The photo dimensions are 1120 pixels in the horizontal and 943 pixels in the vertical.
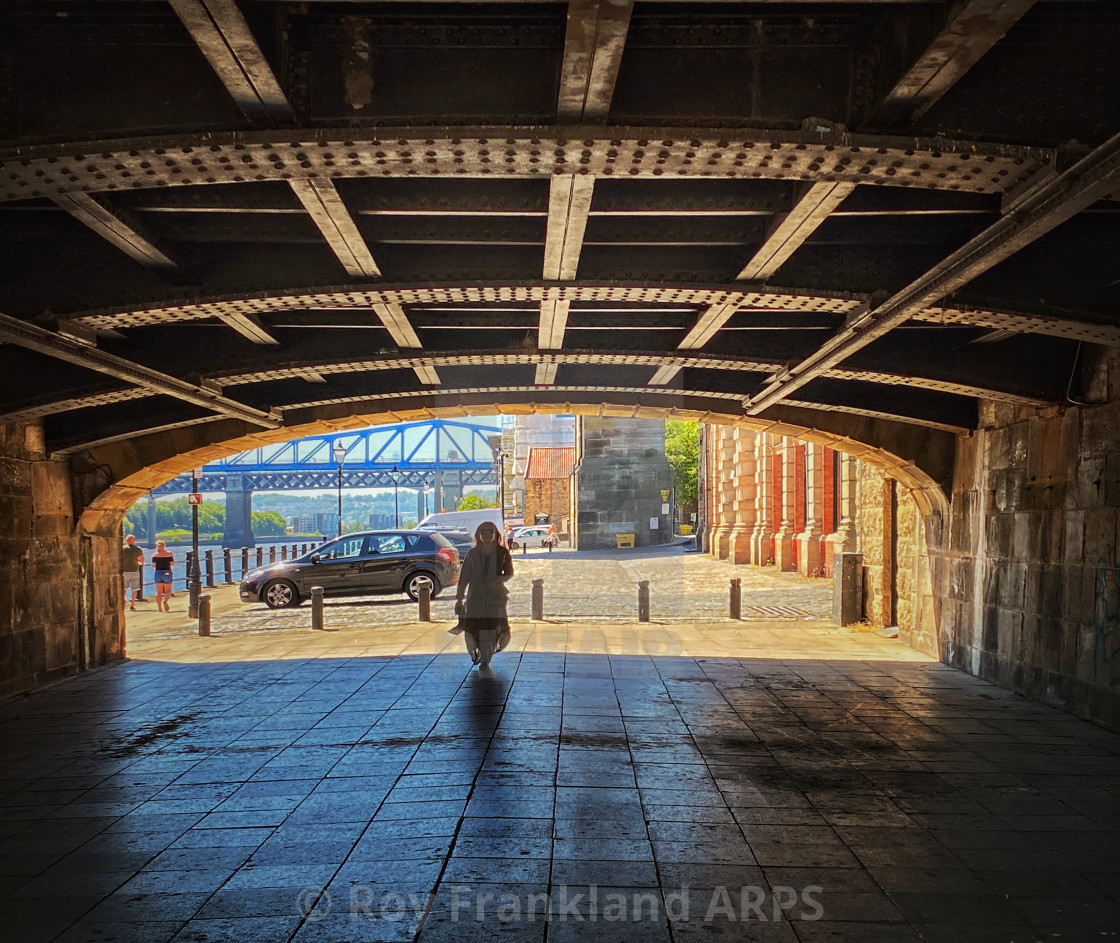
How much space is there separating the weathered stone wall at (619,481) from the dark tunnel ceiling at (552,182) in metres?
46.4

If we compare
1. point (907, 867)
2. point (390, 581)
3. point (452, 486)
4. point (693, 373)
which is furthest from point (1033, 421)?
point (452, 486)

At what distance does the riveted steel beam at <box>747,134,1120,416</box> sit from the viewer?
16.2ft

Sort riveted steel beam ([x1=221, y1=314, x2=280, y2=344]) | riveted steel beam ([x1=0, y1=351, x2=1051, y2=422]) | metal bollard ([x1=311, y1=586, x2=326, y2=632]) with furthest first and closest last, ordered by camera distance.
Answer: metal bollard ([x1=311, y1=586, x2=326, y2=632])
riveted steel beam ([x1=0, y1=351, x2=1051, y2=422])
riveted steel beam ([x1=221, y1=314, x2=280, y2=344])

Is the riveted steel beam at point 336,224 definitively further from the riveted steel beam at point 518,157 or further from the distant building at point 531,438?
the distant building at point 531,438

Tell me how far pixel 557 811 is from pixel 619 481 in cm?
5167

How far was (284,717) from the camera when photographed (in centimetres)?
975

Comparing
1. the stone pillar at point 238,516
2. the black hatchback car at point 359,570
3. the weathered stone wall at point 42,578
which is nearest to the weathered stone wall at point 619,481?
the stone pillar at point 238,516

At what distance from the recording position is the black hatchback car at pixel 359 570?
71.6ft

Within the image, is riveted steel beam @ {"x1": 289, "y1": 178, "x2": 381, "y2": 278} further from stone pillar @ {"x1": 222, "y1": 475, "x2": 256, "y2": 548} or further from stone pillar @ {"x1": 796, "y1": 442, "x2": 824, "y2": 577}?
stone pillar @ {"x1": 222, "y1": 475, "x2": 256, "y2": 548}

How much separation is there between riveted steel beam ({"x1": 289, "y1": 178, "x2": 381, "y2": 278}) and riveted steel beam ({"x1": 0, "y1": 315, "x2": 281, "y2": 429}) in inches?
92.6

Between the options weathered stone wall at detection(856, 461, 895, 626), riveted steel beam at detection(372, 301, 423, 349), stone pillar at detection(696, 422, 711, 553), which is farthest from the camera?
stone pillar at detection(696, 422, 711, 553)

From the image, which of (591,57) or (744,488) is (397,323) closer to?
(591,57)

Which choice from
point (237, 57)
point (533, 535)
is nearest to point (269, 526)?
point (533, 535)

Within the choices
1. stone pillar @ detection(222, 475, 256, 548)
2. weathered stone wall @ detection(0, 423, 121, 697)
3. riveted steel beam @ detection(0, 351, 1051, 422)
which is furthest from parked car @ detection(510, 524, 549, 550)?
riveted steel beam @ detection(0, 351, 1051, 422)
